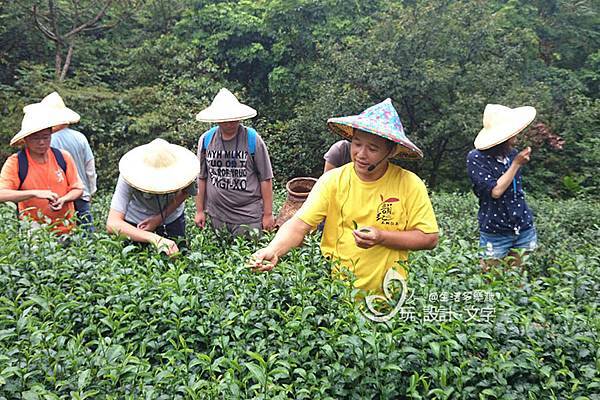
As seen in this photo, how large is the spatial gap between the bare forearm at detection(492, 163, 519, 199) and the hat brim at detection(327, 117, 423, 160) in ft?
3.58

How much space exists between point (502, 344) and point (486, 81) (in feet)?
32.8

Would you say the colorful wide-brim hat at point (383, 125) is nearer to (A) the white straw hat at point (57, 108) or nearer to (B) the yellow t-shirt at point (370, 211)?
(B) the yellow t-shirt at point (370, 211)

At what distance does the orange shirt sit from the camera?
3846mm

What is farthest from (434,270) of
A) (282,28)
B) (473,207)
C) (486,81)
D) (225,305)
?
(282,28)

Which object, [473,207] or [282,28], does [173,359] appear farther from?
[282,28]

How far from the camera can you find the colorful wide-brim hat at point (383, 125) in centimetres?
251

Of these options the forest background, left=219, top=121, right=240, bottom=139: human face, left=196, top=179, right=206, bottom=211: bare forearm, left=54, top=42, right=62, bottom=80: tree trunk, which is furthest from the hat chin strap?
left=54, top=42, right=62, bottom=80: tree trunk

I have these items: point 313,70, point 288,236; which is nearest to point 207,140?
point 288,236

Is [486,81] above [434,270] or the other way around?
the other way around

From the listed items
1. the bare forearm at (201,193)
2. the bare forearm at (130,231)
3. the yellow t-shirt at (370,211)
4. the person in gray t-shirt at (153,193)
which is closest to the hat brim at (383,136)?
the yellow t-shirt at (370,211)

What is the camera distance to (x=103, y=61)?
13.6m

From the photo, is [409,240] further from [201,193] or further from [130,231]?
[201,193]

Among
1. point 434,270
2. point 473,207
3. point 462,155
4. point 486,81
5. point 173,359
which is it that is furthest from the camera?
point 462,155

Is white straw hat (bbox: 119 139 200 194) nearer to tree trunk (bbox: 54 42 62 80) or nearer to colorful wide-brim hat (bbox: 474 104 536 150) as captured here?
colorful wide-brim hat (bbox: 474 104 536 150)
